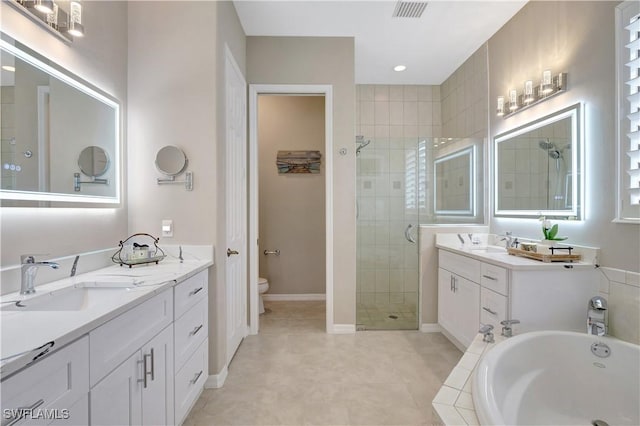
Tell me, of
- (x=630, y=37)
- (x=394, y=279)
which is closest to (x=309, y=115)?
(x=394, y=279)

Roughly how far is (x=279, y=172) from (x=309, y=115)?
91 centimetres

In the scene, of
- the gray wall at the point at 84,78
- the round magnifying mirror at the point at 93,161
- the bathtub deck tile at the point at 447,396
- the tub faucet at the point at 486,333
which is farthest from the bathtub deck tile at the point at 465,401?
the round magnifying mirror at the point at 93,161

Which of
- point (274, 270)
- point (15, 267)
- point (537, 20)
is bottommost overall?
point (274, 270)

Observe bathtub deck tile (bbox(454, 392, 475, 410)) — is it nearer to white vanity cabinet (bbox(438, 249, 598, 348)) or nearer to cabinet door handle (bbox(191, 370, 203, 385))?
white vanity cabinet (bbox(438, 249, 598, 348))

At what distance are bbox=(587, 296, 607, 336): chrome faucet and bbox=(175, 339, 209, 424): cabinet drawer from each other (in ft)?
7.55

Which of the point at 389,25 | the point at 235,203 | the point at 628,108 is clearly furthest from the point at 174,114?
the point at 628,108

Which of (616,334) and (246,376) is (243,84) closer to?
(246,376)

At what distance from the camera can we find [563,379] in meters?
1.58

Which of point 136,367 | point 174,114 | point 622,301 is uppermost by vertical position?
point 174,114

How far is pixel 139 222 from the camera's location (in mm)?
1960

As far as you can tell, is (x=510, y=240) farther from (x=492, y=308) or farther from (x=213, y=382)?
(x=213, y=382)

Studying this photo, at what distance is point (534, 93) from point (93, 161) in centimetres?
319

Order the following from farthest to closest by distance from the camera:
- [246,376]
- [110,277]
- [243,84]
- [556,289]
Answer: [243,84] < [246,376] < [556,289] < [110,277]

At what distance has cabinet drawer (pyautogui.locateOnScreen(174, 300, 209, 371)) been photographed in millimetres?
1534
